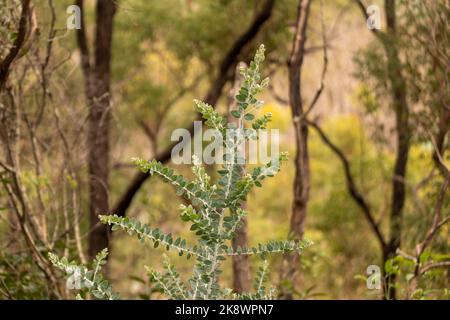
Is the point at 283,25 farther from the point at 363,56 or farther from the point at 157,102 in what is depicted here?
the point at 157,102

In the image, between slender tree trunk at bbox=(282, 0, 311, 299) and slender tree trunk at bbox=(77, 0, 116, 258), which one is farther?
slender tree trunk at bbox=(77, 0, 116, 258)

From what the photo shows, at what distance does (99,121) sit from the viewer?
6715 mm

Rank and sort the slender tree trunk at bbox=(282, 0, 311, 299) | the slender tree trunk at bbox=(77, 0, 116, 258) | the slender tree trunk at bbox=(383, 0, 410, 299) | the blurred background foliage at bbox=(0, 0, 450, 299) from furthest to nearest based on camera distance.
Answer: the slender tree trunk at bbox=(383, 0, 410, 299) → the slender tree trunk at bbox=(77, 0, 116, 258) → the slender tree trunk at bbox=(282, 0, 311, 299) → the blurred background foliage at bbox=(0, 0, 450, 299)

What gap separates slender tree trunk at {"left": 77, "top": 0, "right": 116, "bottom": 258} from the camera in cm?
674

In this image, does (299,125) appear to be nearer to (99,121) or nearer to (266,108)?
(99,121)

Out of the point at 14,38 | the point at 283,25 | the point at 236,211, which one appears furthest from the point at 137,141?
the point at 236,211

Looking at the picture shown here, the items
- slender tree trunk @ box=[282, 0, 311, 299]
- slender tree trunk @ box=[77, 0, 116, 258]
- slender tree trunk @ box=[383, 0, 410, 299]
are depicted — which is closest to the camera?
slender tree trunk @ box=[282, 0, 311, 299]

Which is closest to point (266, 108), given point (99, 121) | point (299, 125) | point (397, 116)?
point (397, 116)

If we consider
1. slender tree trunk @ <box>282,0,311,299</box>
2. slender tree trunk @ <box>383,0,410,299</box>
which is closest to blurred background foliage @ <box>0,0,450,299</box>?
slender tree trunk @ <box>383,0,410,299</box>

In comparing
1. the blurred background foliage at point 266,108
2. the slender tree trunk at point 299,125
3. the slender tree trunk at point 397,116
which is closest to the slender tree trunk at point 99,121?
the blurred background foliage at point 266,108

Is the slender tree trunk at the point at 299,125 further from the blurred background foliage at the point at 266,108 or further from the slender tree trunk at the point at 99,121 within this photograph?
the slender tree trunk at the point at 99,121

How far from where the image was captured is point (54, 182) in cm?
586

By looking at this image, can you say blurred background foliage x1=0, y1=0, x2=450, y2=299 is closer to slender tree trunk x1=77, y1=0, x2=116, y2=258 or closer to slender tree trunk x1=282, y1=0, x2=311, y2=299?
slender tree trunk x1=77, y1=0, x2=116, y2=258

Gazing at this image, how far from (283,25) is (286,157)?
249 inches
